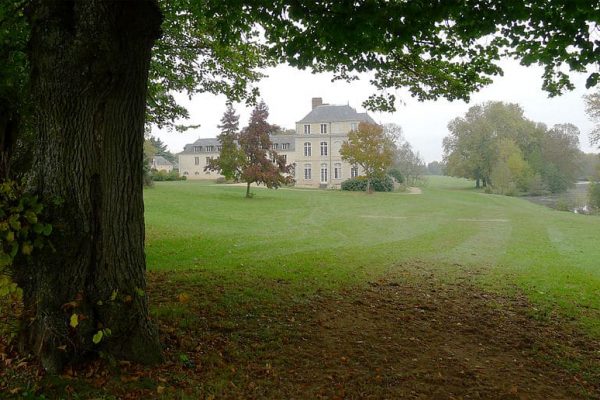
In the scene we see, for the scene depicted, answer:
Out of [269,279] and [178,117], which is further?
[178,117]

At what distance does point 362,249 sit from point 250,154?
22.3 metres

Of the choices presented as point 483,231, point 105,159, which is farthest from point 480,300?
point 483,231

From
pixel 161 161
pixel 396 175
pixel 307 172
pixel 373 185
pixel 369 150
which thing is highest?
pixel 161 161

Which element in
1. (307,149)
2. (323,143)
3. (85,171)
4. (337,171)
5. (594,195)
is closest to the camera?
(85,171)

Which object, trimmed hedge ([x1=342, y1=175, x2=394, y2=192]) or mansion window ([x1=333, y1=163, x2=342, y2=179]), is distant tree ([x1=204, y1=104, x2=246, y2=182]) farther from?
mansion window ([x1=333, y1=163, x2=342, y2=179])

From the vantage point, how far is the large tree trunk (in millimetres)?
3533

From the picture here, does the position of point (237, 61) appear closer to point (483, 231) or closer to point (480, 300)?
point (480, 300)

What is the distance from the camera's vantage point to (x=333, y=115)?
56750mm

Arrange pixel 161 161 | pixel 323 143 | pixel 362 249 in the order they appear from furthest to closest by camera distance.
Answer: pixel 161 161 → pixel 323 143 → pixel 362 249

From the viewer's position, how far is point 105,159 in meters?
3.79

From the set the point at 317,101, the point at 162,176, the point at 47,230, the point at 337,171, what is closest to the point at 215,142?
the point at 162,176

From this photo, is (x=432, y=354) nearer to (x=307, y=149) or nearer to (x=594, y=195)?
(x=594, y=195)

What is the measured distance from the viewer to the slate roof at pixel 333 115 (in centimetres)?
5588

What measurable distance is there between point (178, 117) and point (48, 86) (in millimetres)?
9376
